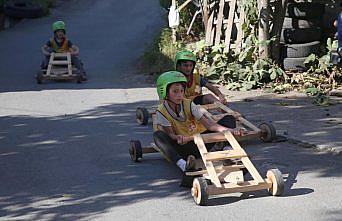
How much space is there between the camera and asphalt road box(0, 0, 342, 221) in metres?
5.04

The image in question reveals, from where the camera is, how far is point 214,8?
13.4 meters

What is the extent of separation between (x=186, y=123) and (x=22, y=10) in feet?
57.9

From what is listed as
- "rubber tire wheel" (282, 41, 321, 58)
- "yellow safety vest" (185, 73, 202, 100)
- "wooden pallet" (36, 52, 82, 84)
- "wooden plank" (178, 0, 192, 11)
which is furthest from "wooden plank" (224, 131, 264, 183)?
"wooden plank" (178, 0, 192, 11)

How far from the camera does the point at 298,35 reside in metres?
11.7

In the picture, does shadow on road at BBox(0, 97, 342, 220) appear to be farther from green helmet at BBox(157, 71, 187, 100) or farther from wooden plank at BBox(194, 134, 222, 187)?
green helmet at BBox(157, 71, 187, 100)

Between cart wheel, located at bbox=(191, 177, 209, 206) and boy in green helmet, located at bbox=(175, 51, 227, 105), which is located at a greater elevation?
boy in green helmet, located at bbox=(175, 51, 227, 105)

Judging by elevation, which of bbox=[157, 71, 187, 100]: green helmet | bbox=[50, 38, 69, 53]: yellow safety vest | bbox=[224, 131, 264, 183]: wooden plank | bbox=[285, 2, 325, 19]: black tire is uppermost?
bbox=[285, 2, 325, 19]: black tire

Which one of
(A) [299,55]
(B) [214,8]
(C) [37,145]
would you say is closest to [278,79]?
(A) [299,55]

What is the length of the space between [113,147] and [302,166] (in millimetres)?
2228

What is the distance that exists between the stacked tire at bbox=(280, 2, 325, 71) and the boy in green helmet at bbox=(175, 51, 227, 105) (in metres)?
3.96

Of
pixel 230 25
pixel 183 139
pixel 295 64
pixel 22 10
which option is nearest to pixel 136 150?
pixel 183 139

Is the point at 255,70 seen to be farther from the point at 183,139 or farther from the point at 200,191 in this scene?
the point at 200,191

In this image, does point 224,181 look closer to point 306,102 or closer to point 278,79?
point 306,102

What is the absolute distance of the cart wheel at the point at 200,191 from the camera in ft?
16.6
